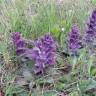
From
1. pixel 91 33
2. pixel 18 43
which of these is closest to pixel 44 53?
pixel 18 43

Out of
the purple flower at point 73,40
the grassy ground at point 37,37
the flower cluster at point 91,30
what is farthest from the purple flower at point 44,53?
the flower cluster at point 91,30

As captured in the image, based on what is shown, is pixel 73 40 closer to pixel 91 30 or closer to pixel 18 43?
pixel 91 30

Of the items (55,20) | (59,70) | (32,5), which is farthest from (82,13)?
(59,70)

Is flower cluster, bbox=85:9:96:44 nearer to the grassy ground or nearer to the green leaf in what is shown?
the grassy ground

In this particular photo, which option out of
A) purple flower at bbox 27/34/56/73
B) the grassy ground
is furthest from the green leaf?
purple flower at bbox 27/34/56/73

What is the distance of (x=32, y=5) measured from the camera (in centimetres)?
268

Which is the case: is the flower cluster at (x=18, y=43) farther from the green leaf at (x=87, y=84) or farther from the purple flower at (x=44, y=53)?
the green leaf at (x=87, y=84)

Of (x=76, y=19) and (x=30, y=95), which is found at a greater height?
(x=76, y=19)

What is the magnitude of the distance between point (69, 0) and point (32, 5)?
314mm

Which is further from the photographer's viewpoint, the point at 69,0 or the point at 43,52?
the point at 69,0

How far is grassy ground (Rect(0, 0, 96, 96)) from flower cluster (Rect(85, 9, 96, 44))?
89mm

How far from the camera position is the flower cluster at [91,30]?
1.97m

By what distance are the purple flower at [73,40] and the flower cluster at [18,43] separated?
278mm

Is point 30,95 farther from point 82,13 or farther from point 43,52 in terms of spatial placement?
point 82,13
